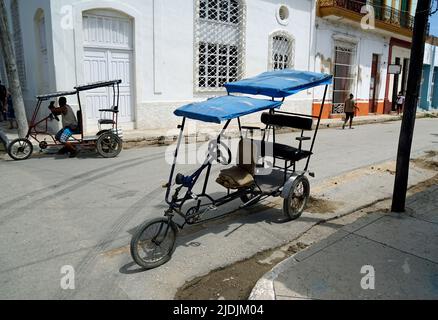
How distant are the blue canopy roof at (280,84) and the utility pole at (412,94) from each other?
1.11 m

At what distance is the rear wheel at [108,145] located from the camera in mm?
8977

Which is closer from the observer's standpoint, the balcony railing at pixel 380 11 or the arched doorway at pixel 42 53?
the arched doorway at pixel 42 53

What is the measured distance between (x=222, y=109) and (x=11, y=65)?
7.72 meters

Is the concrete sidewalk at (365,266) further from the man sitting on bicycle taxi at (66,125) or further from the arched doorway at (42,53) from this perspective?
the arched doorway at (42,53)

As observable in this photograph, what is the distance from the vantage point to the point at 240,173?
5.02 meters

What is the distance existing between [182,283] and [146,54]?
33.4 feet

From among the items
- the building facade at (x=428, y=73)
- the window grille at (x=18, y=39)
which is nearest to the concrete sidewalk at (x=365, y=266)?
the window grille at (x=18, y=39)

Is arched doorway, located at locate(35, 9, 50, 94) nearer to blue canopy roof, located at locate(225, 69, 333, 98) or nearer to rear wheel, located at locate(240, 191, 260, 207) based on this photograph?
blue canopy roof, located at locate(225, 69, 333, 98)

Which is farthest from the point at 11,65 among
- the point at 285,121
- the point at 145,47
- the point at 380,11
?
the point at 380,11

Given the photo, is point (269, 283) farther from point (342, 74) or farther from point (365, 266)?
point (342, 74)

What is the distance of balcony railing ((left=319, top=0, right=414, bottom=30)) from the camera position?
707 inches

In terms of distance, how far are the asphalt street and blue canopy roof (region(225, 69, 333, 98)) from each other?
180cm

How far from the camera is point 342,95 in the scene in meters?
20.8

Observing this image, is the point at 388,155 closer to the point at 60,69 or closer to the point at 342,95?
Answer: the point at 60,69
